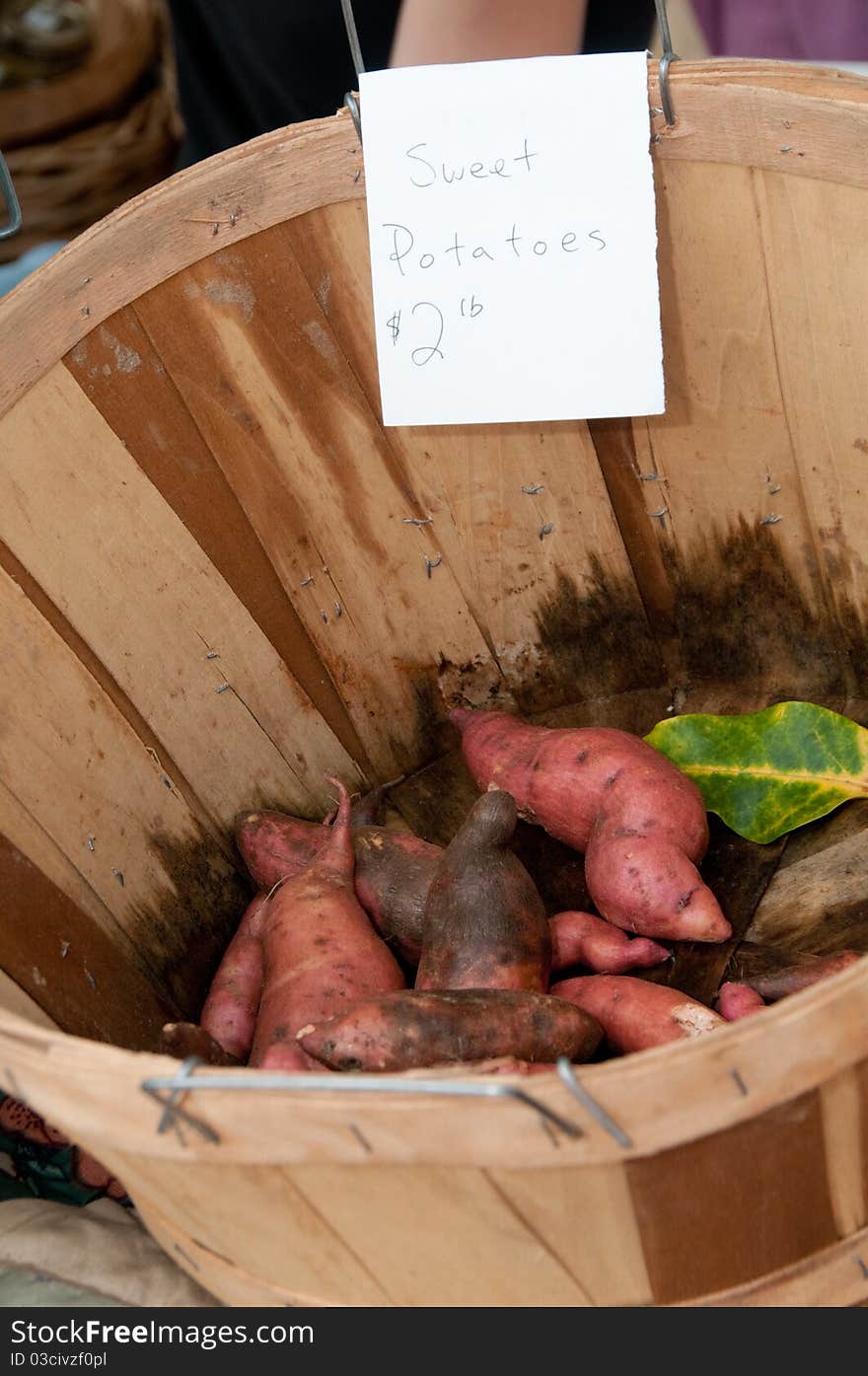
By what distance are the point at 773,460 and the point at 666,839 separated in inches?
14.1

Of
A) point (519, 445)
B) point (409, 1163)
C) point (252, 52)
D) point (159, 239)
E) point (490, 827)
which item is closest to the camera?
point (409, 1163)

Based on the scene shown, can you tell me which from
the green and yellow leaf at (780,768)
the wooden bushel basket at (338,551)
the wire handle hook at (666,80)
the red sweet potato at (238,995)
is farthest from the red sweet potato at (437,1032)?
the wire handle hook at (666,80)

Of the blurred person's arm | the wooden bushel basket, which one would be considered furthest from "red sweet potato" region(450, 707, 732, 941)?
the blurred person's arm

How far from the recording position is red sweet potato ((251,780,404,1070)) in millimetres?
849

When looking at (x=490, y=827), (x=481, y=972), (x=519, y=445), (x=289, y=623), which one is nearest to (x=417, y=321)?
(x=519, y=445)

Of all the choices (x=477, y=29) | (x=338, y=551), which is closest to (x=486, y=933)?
(x=338, y=551)

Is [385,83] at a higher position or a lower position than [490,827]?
higher

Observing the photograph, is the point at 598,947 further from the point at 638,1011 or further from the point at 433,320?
the point at 433,320

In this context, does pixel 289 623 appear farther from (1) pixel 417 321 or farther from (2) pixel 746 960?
(2) pixel 746 960

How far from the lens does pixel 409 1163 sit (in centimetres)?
58

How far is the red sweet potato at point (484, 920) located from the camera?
878 millimetres

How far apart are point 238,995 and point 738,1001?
37 centimetres

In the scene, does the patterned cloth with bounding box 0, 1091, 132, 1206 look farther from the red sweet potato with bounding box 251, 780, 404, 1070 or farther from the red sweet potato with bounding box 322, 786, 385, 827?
the red sweet potato with bounding box 322, 786, 385, 827

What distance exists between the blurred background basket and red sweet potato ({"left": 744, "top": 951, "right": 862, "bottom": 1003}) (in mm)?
1001
